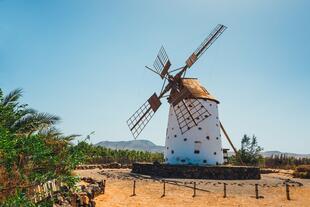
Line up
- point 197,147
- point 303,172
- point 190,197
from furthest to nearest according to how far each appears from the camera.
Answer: point 303,172 → point 197,147 → point 190,197

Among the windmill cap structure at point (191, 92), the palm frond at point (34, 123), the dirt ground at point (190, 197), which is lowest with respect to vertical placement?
the dirt ground at point (190, 197)

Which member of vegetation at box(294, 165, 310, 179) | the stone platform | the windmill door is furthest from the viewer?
vegetation at box(294, 165, 310, 179)

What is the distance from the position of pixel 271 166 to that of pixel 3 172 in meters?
47.0

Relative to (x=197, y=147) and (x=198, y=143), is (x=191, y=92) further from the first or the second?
(x=197, y=147)

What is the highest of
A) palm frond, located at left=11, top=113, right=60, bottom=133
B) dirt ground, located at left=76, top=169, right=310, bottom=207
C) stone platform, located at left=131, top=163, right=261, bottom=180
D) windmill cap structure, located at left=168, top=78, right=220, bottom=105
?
windmill cap structure, located at left=168, top=78, right=220, bottom=105

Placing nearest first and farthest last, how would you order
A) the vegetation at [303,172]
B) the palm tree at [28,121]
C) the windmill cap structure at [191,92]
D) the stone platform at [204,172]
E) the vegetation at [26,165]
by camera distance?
the vegetation at [26,165]
the palm tree at [28,121]
the stone platform at [204,172]
the windmill cap structure at [191,92]
the vegetation at [303,172]

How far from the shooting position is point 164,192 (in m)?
16.0

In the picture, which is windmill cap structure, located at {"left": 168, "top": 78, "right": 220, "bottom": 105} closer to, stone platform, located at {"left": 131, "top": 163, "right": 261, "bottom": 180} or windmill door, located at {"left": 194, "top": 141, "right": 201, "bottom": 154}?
windmill door, located at {"left": 194, "top": 141, "right": 201, "bottom": 154}

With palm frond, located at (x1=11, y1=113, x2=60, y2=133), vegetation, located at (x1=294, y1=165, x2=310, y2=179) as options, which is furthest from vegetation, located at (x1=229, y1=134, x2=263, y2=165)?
palm frond, located at (x1=11, y1=113, x2=60, y2=133)

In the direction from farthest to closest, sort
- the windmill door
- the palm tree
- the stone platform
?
the windmill door
the stone platform
the palm tree

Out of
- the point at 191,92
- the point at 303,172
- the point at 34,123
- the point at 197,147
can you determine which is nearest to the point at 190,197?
the point at 34,123

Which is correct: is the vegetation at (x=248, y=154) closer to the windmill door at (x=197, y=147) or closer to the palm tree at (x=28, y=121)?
the windmill door at (x=197, y=147)

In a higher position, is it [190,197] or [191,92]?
[191,92]

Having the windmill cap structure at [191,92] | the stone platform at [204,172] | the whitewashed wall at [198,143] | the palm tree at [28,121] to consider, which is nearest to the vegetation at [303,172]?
the stone platform at [204,172]
